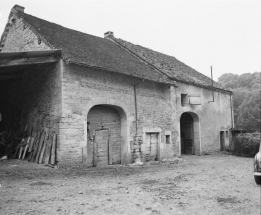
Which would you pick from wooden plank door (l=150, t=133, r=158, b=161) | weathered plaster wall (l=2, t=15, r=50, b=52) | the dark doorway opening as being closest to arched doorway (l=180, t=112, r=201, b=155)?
the dark doorway opening

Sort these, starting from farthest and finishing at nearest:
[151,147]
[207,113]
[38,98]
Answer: [207,113], [151,147], [38,98]

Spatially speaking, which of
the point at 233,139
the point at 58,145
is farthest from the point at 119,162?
the point at 233,139

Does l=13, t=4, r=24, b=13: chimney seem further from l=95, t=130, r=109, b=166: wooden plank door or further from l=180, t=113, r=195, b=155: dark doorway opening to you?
l=180, t=113, r=195, b=155: dark doorway opening

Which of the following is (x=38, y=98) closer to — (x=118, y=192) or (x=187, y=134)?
(x=118, y=192)

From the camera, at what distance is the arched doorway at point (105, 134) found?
1109 centimetres

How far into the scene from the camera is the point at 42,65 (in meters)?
10.8

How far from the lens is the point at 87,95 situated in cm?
1039

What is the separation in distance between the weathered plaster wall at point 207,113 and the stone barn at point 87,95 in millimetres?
120

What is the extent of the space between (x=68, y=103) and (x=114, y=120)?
2.99 metres

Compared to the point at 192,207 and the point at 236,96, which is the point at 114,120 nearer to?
the point at 192,207

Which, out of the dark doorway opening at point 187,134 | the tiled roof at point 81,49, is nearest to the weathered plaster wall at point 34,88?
the tiled roof at point 81,49

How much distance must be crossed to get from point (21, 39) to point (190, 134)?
1169 centimetres

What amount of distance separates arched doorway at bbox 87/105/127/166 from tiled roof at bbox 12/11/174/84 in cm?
189

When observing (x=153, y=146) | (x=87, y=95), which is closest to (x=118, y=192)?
(x=87, y=95)
